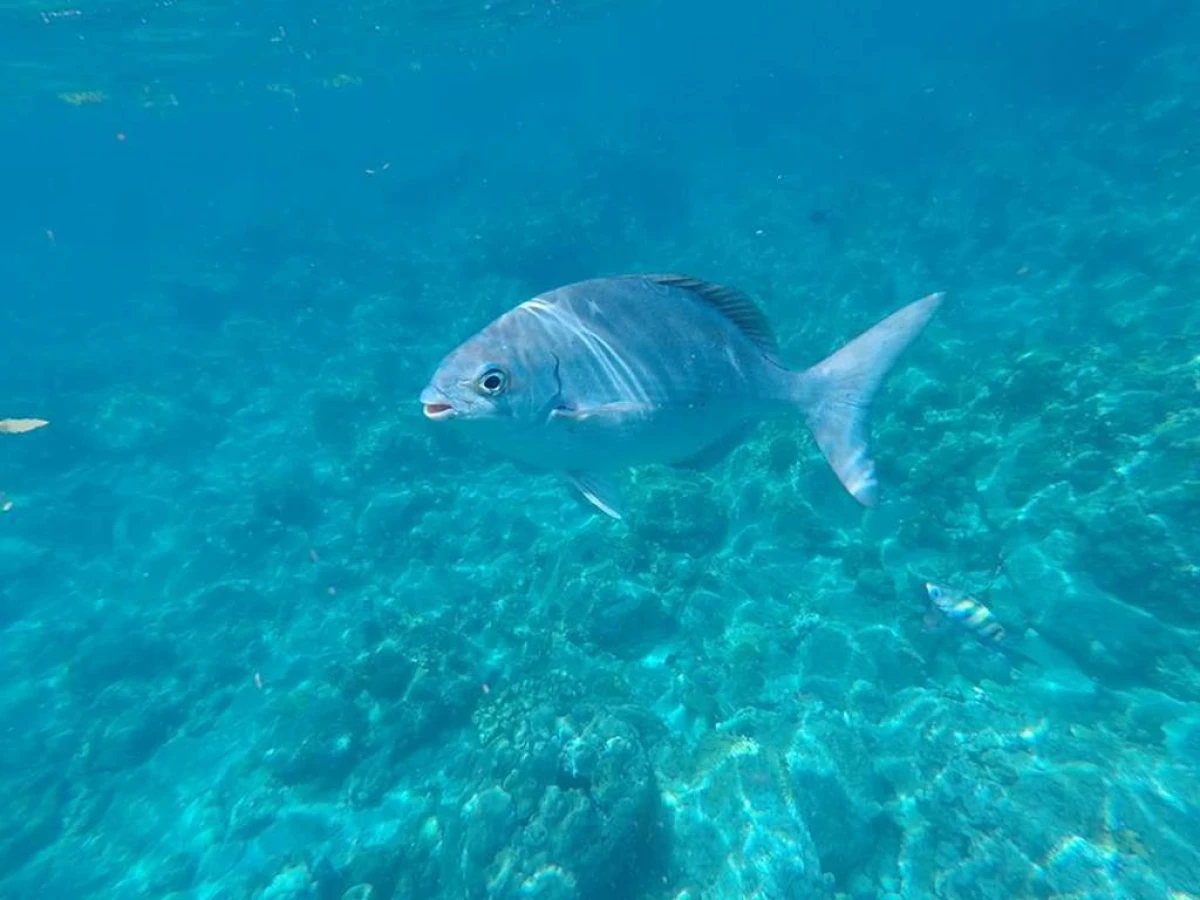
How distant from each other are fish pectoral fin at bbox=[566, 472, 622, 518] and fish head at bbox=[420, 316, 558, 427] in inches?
24.1

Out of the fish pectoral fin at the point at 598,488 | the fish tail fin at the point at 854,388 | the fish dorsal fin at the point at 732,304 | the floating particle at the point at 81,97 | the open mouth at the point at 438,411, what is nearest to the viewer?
the open mouth at the point at 438,411

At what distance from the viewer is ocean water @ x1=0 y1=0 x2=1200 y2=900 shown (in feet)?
22.3

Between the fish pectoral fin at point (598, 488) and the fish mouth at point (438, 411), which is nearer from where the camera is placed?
the fish mouth at point (438, 411)

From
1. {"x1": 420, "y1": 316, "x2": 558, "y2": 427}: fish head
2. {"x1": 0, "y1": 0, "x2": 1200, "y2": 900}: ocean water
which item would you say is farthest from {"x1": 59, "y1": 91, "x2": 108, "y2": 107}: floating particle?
{"x1": 420, "y1": 316, "x2": 558, "y2": 427}: fish head

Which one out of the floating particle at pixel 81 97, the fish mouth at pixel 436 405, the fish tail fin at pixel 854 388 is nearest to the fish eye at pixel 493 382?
the fish mouth at pixel 436 405

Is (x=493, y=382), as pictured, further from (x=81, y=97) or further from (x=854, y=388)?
Answer: (x=81, y=97)

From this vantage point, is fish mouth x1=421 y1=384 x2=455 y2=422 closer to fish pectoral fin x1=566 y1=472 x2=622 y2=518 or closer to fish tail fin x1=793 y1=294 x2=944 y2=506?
fish pectoral fin x1=566 y1=472 x2=622 y2=518

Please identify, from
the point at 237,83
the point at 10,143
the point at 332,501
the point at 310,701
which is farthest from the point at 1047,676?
the point at 10,143

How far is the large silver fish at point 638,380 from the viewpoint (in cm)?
291

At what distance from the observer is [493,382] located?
2820 millimetres

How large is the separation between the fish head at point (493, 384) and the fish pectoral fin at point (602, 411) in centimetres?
10

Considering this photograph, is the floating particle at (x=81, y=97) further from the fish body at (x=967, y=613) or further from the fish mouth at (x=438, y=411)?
the fish body at (x=967, y=613)

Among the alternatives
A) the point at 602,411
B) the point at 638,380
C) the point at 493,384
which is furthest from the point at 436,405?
the point at 638,380

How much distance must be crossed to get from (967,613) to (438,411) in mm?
7391
